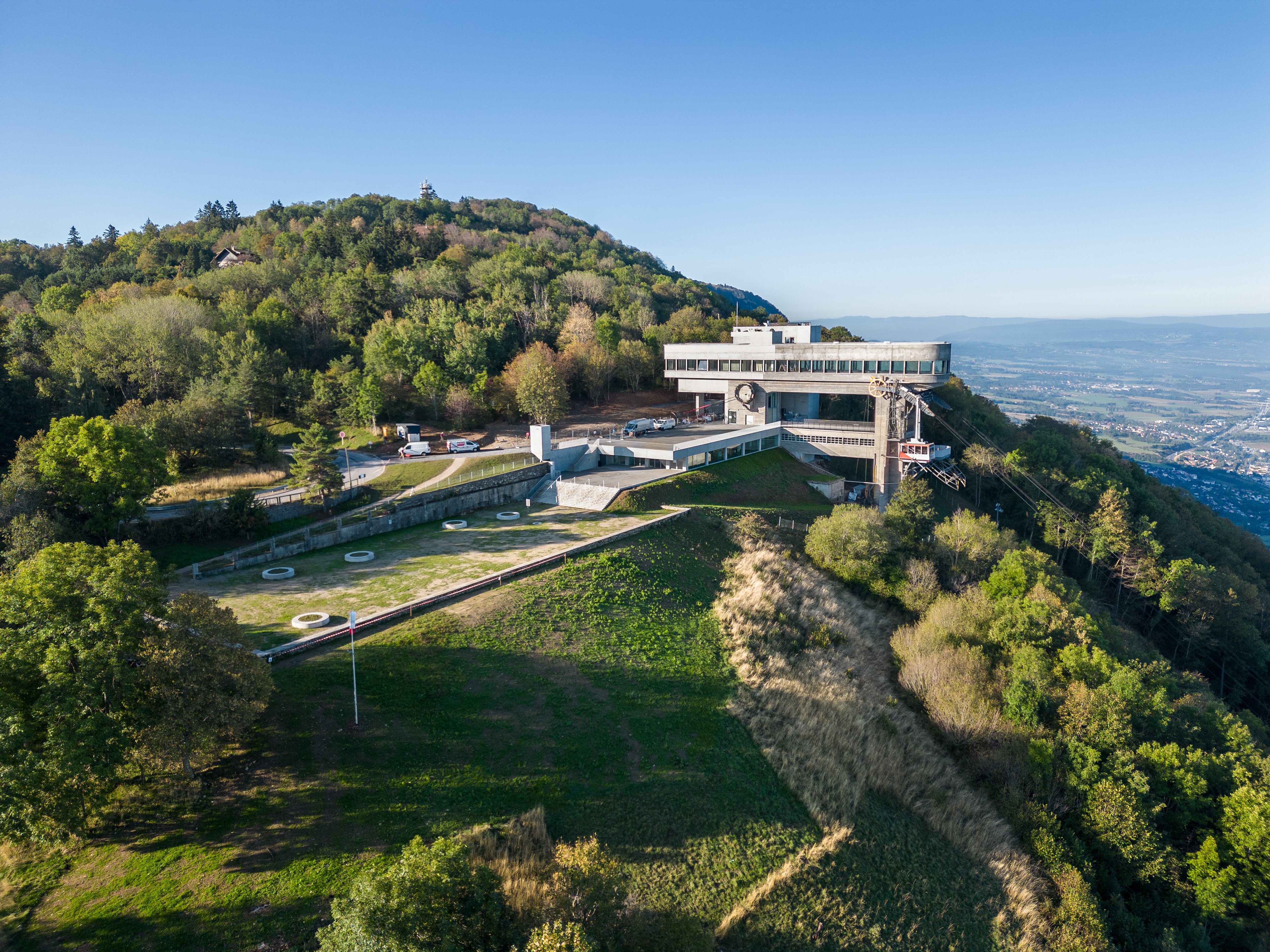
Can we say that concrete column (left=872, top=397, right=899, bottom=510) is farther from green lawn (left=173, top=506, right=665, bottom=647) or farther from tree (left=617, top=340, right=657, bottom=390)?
tree (left=617, top=340, right=657, bottom=390)

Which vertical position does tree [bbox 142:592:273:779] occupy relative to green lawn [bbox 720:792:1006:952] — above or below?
above

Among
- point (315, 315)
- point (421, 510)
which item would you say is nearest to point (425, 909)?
point (421, 510)

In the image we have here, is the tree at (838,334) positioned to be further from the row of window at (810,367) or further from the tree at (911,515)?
the tree at (911,515)

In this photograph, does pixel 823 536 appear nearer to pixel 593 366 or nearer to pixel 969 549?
pixel 969 549

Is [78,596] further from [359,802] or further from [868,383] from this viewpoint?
[868,383]

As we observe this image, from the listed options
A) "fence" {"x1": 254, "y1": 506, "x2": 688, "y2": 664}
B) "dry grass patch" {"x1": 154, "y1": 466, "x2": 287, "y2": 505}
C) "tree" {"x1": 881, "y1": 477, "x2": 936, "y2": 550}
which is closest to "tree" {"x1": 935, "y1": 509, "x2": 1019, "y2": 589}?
"tree" {"x1": 881, "y1": 477, "x2": 936, "y2": 550}

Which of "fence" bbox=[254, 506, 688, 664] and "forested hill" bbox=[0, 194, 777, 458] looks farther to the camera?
"forested hill" bbox=[0, 194, 777, 458]

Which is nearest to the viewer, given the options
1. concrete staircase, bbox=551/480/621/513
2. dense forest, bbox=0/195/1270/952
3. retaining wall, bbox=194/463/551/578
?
dense forest, bbox=0/195/1270/952
